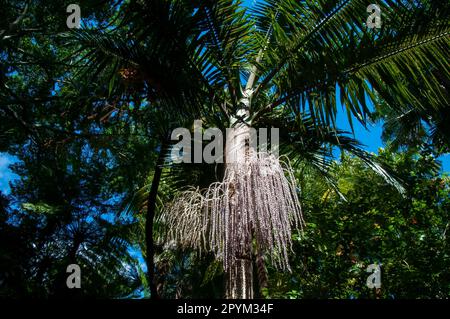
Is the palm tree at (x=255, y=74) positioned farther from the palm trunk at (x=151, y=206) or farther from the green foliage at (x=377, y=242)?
the green foliage at (x=377, y=242)

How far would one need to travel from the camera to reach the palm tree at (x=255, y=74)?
130 inches

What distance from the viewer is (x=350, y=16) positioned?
14.0ft

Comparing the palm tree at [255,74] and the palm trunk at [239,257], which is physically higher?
the palm tree at [255,74]

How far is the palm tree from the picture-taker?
3303mm

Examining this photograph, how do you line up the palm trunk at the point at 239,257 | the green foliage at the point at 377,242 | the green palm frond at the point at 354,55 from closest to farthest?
the palm trunk at the point at 239,257 → the green palm frond at the point at 354,55 → the green foliage at the point at 377,242

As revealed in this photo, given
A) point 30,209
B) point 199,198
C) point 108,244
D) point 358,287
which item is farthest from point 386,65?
point 30,209

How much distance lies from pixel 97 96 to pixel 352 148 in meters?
2.74

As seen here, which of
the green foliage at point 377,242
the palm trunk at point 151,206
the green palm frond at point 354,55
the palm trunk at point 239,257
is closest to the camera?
the palm trunk at point 239,257

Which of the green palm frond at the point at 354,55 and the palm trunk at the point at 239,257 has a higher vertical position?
the green palm frond at the point at 354,55

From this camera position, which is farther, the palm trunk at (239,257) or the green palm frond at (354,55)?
the green palm frond at (354,55)

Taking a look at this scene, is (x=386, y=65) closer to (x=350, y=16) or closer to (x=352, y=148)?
(x=350, y=16)

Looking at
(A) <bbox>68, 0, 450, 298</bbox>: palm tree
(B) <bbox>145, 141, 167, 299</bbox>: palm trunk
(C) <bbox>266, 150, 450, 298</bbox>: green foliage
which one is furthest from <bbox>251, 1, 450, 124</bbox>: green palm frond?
(C) <bbox>266, 150, 450, 298</bbox>: green foliage

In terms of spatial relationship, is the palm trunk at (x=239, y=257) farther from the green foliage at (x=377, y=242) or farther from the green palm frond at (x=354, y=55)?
the green foliage at (x=377, y=242)

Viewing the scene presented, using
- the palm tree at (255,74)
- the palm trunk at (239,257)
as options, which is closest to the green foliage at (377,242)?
the palm tree at (255,74)
